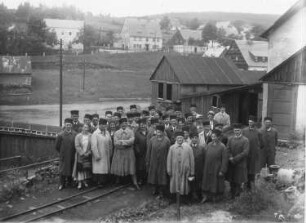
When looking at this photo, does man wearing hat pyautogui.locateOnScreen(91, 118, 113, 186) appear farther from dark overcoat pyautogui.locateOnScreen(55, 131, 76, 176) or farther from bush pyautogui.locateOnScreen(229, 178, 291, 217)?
bush pyautogui.locateOnScreen(229, 178, 291, 217)

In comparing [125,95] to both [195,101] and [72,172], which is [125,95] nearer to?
[195,101]

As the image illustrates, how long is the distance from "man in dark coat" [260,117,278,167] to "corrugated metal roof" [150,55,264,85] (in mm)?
13658

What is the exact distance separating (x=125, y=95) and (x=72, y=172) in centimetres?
4103

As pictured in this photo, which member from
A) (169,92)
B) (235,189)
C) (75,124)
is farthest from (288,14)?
(75,124)

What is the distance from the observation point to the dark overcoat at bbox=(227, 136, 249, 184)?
929cm

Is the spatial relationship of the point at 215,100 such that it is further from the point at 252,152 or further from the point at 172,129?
the point at 252,152

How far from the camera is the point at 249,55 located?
57.5 m

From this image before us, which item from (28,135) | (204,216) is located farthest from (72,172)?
(28,135)

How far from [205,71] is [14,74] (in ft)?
94.4

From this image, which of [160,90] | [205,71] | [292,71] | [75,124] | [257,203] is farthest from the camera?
[160,90]

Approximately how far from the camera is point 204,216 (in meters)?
8.45

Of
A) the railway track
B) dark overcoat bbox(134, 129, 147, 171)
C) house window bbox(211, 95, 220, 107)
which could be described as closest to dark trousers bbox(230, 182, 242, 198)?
dark overcoat bbox(134, 129, 147, 171)

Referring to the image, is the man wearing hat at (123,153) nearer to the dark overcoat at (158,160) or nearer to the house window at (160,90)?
the dark overcoat at (158,160)

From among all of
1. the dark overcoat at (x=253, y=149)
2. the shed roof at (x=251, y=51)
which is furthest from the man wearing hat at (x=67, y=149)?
the shed roof at (x=251, y=51)
